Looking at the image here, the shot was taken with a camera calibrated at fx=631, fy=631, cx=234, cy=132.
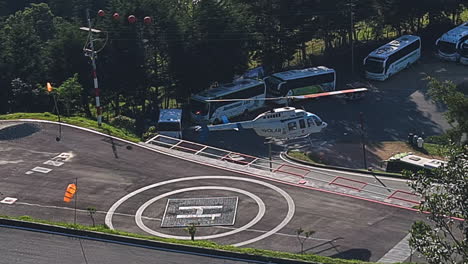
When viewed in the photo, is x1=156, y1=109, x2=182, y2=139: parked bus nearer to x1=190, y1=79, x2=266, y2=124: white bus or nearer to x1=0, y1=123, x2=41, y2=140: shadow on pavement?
x1=190, y1=79, x2=266, y2=124: white bus

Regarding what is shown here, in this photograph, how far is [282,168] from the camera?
4394 centimetres

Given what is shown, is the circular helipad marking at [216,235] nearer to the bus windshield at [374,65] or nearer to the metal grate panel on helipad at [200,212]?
the metal grate panel on helipad at [200,212]

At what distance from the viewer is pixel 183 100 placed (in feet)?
206

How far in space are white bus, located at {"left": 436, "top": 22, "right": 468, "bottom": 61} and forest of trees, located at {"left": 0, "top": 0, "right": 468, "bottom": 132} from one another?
845 cm

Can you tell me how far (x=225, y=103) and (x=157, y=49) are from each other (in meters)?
8.24

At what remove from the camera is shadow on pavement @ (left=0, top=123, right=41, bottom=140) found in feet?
147

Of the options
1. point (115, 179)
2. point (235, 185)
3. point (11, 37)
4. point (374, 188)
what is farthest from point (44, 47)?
point (374, 188)

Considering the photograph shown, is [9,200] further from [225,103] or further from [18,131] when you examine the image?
[225,103]

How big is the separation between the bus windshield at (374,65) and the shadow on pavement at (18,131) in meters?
36.9

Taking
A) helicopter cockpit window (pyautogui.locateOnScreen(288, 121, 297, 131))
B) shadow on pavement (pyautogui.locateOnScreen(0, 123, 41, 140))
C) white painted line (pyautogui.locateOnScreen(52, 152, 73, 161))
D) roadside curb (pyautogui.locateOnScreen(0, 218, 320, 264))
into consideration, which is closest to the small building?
helicopter cockpit window (pyautogui.locateOnScreen(288, 121, 297, 131))

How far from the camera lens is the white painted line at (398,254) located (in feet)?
94.6

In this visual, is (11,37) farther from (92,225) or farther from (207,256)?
(207,256)

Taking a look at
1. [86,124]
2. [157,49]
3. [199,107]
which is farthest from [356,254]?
[157,49]

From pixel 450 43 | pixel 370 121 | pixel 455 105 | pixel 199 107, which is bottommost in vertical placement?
pixel 370 121
